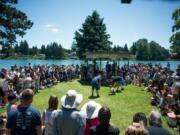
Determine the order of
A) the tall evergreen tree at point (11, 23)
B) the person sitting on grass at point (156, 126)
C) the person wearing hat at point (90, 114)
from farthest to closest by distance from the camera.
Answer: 1. the tall evergreen tree at point (11, 23)
2. the person wearing hat at point (90, 114)
3. the person sitting on grass at point (156, 126)

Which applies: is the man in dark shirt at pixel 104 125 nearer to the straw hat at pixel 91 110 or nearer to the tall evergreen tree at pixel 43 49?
the straw hat at pixel 91 110

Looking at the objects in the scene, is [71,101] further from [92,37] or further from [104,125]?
[92,37]

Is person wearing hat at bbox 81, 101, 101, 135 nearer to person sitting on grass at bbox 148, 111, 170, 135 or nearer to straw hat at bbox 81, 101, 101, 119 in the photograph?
straw hat at bbox 81, 101, 101, 119

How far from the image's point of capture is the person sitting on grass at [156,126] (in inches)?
182

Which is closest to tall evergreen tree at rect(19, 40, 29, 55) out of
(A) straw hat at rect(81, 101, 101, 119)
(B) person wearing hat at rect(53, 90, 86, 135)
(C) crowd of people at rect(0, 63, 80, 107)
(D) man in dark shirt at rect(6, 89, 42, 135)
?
(C) crowd of people at rect(0, 63, 80, 107)

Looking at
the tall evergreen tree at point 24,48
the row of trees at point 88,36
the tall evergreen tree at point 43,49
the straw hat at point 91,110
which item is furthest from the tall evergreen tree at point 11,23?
the tall evergreen tree at point 43,49

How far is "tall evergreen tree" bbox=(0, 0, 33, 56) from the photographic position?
24205mm

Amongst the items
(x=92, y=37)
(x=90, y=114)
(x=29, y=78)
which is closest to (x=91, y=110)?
(x=90, y=114)

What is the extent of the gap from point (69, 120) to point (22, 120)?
816 millimetres

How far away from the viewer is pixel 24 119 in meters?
5.16

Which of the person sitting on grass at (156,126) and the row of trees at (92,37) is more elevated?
the row of trees at (92,37)

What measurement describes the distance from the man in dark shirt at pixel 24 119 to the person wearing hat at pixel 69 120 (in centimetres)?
37

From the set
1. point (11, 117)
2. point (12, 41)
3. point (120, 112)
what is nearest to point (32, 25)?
Answer: point (12, 41)

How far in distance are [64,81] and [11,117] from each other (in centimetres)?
2496
